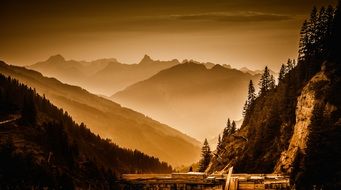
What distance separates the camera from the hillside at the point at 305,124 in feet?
307

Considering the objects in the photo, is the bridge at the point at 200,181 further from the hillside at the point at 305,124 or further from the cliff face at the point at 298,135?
the hillside at the point at 305,124

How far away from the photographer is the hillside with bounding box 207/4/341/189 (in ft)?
307

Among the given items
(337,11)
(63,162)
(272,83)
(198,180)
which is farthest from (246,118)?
(198,180)

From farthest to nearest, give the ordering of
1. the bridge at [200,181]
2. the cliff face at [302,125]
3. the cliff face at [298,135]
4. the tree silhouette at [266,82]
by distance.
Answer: the tree silhouette at [266,82], the cliff face at [302,125], the cliff face at [298,135], the bridge at [200,181]

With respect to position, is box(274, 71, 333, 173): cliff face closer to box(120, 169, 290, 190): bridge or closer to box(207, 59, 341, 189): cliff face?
box(207, 59, 341, 189): cliff face

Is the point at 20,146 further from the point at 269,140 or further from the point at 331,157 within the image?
the point at 331,157

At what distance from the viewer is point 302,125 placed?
108m

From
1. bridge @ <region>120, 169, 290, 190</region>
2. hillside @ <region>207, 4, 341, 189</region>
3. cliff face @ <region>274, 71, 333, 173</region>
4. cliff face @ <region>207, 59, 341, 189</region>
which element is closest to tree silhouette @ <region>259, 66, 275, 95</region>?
hillside @ <region>207, 4, 341, 189</region>

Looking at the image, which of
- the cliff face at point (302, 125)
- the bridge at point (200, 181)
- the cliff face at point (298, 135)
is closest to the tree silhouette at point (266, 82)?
the cliff face at point (298, 135)

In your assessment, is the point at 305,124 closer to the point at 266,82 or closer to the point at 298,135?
the point at 298,135

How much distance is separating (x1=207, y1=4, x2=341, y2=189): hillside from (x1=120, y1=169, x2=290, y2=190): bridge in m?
17.0

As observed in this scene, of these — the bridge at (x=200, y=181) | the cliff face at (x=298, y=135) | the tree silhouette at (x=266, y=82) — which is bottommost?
the bridge at (x=200, y=181)

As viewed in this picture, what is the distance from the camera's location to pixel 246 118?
171 meters

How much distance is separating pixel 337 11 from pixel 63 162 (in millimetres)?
121535
